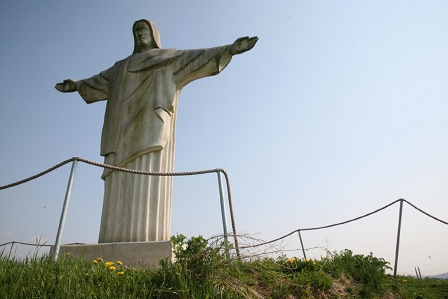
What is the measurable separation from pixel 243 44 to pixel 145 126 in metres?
2.00

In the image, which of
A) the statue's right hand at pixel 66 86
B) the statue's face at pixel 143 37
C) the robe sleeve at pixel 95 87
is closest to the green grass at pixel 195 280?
the robe sleeve at pixel 95 87

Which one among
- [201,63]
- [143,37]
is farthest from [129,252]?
[143,37]

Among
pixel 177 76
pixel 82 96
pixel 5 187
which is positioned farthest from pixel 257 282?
pixel 82 96

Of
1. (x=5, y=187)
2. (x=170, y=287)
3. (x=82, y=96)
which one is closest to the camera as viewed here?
(x=170, y=287)

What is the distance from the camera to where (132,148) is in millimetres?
5418

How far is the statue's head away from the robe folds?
0.95 ft

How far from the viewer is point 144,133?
5.45m

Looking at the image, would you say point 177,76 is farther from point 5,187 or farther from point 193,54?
point 5,187

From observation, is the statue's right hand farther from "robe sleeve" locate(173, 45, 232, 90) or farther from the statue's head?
"robe sleeve" locate(173, 45, 232, 90)

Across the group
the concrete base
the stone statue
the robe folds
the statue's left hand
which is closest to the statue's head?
the stone statue

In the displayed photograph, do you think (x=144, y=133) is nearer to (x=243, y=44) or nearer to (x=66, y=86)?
(x=243, y=44)

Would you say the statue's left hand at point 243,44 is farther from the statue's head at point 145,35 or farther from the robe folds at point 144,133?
the statue's head at point 145,35

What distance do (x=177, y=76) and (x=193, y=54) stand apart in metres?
0.45

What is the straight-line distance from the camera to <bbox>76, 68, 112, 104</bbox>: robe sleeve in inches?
260
